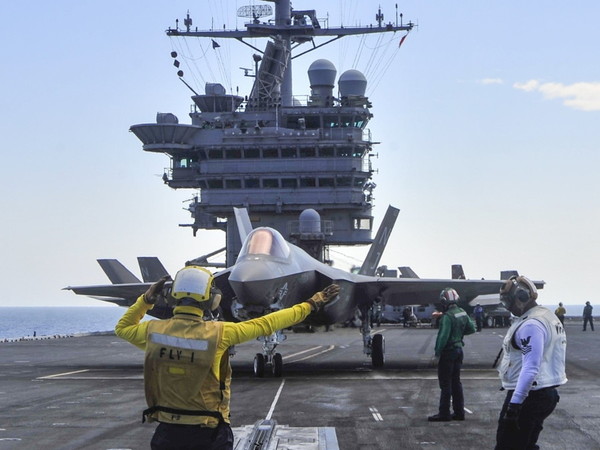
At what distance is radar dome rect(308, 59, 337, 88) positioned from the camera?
6309cm

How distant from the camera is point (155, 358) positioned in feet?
21.0

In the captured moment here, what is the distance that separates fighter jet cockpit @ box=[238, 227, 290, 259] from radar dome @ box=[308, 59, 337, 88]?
4168 cm

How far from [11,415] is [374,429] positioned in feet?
20.8

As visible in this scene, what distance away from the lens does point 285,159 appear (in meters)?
60.3

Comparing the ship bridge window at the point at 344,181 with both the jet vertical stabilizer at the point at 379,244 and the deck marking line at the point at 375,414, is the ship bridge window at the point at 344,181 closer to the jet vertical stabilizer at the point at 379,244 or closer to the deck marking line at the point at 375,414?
the jet vertical stabilizer at the point at 379,244

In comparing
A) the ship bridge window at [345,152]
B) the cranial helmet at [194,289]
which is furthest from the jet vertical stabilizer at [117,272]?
the cranial helmet at [194,289]

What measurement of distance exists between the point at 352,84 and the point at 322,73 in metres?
2.29

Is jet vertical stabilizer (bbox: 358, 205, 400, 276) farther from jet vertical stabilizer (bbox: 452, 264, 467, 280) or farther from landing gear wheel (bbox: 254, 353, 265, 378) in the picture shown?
jet vertical stabilizer (bbox: 452, 264, 467, 280)

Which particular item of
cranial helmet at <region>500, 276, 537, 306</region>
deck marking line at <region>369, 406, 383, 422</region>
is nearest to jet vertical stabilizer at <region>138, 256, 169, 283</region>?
deck marking line at <region>369, 406, 383, 422</region>

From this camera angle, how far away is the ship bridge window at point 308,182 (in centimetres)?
6047

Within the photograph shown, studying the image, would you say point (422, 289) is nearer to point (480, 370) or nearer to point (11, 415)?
point (480, 370)

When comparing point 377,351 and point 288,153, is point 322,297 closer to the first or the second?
point 377,351

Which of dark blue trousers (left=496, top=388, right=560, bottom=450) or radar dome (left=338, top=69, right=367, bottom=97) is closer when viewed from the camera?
dark blue trousers (left=496, top=388, right=560, bottom=450)

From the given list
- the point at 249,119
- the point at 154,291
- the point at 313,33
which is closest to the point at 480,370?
the point at 154,291
